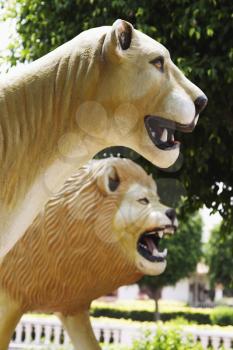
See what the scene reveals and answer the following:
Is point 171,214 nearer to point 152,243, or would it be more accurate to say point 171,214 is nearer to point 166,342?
point 152,243

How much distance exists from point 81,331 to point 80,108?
301 centimetres

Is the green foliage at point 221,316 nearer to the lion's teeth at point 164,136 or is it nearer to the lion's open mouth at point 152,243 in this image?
the lion's open mouth at point 152,243

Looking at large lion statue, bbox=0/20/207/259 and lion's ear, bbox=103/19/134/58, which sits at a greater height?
lion's ear, bbox=103/19/134/58

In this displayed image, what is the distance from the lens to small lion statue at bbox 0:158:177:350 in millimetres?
4707

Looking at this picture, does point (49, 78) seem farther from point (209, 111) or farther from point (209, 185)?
point (209, 185)

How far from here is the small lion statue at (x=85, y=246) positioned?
185 inches

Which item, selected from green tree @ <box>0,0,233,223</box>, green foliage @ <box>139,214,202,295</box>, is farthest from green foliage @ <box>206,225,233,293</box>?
green tree @ <box>0,0,233,223</box>

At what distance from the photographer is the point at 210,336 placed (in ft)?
24.6

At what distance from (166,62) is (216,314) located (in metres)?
22.0

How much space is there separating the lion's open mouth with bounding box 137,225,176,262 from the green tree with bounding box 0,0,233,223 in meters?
0.67

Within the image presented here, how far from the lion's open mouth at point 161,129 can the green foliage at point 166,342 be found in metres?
4.18

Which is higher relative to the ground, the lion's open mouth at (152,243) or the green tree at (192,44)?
the green tree at (192,44)

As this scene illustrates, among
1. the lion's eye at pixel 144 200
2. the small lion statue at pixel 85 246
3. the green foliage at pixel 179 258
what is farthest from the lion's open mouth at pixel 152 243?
the green foliage at pixel 179 258

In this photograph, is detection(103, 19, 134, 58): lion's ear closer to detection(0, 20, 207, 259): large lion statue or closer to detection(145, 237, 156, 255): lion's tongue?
detection(0, 20, 207, 259): large lion statue
